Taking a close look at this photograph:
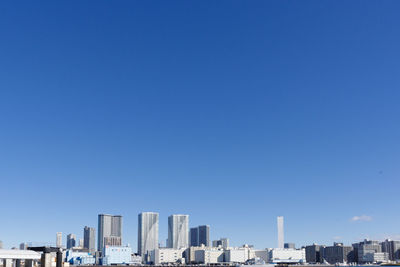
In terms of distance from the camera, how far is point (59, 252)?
43.9 metres

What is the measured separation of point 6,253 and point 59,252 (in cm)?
487

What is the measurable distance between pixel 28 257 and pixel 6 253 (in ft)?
9.15

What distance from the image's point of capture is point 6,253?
42.5 metres

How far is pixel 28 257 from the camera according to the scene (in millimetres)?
44750

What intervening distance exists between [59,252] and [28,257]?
11.8 ft
